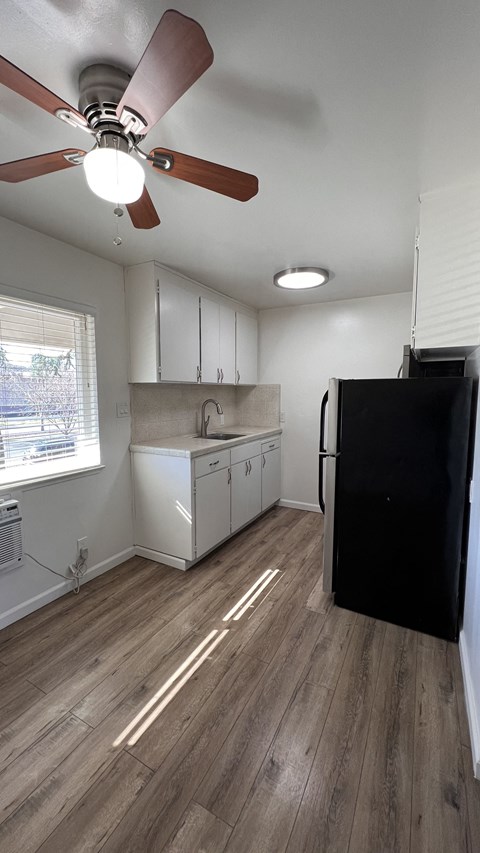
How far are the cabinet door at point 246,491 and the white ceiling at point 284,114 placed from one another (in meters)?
1.94

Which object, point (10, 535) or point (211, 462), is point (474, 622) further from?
point (10, 535)

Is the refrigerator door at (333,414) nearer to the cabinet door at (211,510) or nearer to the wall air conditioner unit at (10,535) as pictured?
the cabinet door at (211,510)

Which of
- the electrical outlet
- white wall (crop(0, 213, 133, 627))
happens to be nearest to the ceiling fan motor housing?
white wall (crop(0, 213, 133, 627))

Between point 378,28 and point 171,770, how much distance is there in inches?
97.6

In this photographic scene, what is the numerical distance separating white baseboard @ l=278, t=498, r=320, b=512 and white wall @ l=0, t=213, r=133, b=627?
6.38 feet

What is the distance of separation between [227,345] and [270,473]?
1.49 m

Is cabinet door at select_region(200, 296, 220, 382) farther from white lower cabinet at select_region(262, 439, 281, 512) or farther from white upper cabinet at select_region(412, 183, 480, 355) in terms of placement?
white upper cabinet at select_region(412, 183, 480, 355)

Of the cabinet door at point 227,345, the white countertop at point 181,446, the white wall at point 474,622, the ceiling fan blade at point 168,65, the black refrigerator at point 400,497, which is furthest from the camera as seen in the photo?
the cabinet door at point 227,345

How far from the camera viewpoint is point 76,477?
244 centimetres

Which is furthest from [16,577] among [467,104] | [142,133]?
[467,104]

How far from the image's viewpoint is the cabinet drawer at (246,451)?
3.14 meters

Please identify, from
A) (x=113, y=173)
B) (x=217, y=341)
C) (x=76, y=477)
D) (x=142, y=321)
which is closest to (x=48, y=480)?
(x=76, y=477)

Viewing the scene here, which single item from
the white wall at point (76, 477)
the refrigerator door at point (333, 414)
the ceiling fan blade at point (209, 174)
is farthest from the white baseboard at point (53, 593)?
the ceiling fan blade at point (209, 174)

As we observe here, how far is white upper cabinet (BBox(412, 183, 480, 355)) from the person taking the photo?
1668 mm
